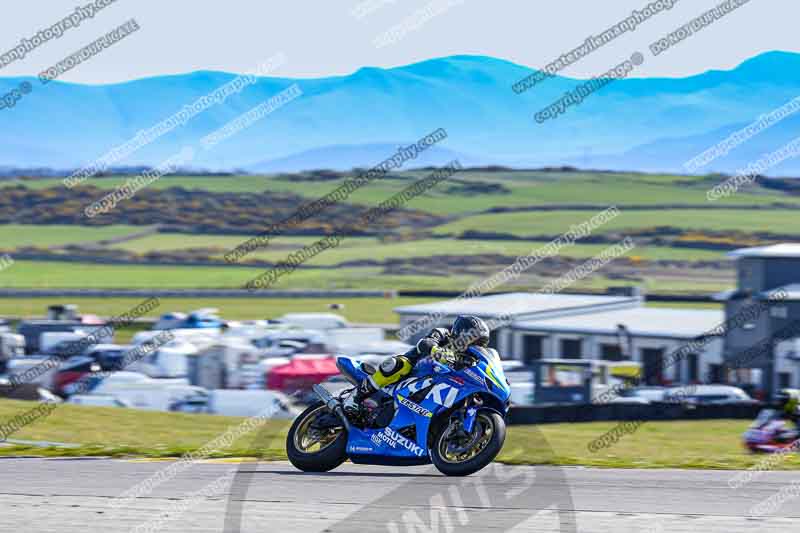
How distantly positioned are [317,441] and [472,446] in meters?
1.53

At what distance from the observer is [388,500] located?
8.46 metres

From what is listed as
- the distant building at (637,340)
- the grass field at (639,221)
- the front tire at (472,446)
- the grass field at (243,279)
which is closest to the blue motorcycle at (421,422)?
the front tire at (472,446)

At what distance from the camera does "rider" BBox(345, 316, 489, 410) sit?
9.68 m

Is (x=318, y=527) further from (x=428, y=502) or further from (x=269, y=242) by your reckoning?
(x=269, y=242)

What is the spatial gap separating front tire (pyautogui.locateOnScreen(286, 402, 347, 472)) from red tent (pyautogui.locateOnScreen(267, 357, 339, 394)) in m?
16.4

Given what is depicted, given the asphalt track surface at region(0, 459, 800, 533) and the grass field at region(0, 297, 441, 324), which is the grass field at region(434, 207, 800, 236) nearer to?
the grass field at region(0, 297, 441, 324)

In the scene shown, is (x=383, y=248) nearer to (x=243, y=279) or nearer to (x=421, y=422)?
(x=243, y=279)

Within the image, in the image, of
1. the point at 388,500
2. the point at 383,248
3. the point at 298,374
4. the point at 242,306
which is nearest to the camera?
the point at 388,500

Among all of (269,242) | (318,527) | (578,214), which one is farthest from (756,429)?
(578,214)

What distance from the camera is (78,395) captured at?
25172 millimetres

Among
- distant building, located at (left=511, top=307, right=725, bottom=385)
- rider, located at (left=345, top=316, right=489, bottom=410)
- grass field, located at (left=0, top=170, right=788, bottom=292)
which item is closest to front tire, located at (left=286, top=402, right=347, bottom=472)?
rider, located at (left=345, top=316, right=489, bottom=410)

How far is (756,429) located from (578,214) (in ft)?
312

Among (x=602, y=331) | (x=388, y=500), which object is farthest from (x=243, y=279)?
(x=388, y=500)

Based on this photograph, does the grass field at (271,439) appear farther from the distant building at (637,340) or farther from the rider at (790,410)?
the distant building at (637,340)
